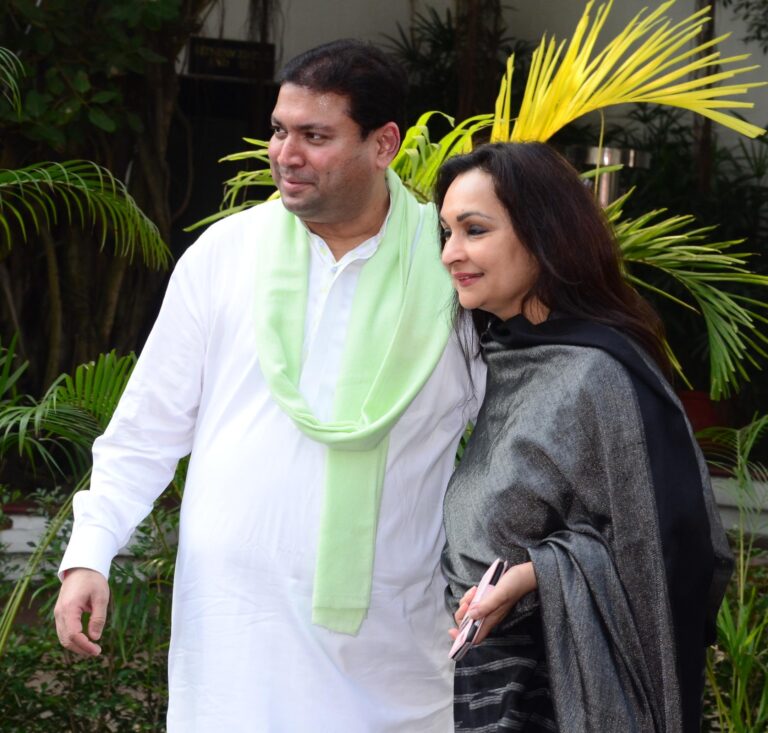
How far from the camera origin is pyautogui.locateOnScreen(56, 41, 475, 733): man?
2508mm

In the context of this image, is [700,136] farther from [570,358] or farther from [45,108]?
[570,358]

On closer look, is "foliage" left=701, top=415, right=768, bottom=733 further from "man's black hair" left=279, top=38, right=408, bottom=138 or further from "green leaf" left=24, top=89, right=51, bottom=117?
"green leaf" left=24, top=89, right=51, bottom=117

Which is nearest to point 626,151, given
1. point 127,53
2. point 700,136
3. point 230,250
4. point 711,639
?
point 700,136

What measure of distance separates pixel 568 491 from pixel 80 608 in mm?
864

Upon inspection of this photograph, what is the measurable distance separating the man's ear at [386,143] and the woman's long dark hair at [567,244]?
16.3 inches

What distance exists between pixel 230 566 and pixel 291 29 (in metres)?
5.72

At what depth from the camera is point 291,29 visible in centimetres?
782

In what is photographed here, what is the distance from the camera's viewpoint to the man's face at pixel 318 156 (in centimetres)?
259

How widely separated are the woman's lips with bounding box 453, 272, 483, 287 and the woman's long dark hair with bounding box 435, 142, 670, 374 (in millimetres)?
93

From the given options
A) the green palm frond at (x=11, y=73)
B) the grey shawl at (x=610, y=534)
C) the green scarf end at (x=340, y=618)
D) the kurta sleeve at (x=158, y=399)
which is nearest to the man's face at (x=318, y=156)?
the kurta sleeve at (x=158, y=399)

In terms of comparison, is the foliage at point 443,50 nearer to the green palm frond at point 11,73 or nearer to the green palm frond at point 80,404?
the green palm frond at point 11,73

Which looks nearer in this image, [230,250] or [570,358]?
[570,358]

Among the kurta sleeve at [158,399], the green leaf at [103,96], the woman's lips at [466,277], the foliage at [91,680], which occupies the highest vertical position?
the green leaf at [103,96]

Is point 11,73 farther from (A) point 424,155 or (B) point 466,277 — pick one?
(B) point 466,277
